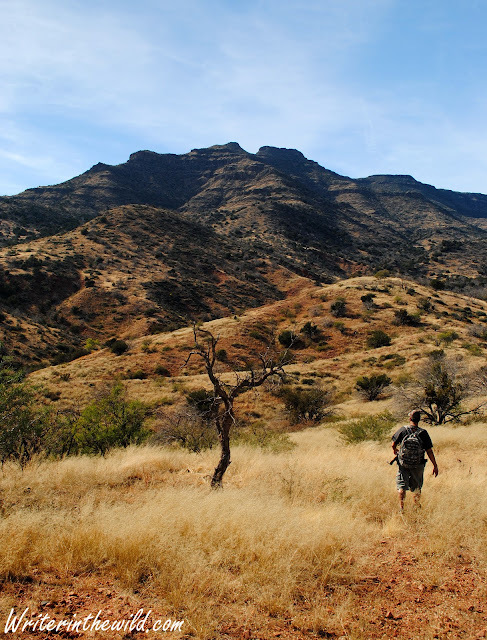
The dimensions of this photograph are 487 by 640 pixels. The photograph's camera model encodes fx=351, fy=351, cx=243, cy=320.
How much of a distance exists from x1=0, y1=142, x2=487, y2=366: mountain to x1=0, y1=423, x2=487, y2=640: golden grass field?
36.6 m

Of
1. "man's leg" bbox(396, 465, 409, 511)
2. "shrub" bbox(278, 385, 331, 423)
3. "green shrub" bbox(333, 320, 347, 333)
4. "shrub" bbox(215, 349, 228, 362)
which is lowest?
"shrub" bbox(278, 385, 331, 423)

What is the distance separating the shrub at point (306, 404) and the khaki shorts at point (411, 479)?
14.5m


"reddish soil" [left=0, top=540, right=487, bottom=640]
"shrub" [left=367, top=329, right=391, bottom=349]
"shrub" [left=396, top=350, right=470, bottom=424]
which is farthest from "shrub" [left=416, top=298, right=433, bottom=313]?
"reddish soil" [left=0, top=540, right=487, bottom=640]

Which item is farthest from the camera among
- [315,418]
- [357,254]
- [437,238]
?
[437,238]

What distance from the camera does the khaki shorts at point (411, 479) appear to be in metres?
6.00

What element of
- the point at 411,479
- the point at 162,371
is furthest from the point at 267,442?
the point at 162,371

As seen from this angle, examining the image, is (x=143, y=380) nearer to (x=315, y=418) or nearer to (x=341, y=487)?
(x=315, y=418)

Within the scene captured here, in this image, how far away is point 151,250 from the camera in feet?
223

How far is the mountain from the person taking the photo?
1919 inches

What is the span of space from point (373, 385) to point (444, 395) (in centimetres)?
830

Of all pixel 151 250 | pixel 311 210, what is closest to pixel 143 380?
pixel 151 250

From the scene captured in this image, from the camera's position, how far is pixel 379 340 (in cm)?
3494

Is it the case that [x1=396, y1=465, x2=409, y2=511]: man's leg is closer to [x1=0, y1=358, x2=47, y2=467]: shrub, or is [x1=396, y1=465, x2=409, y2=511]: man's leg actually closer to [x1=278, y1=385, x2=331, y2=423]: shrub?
[x1=0, y1=358, x2=47, y2=467]: shrub

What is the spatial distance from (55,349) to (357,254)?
77.5 metres
